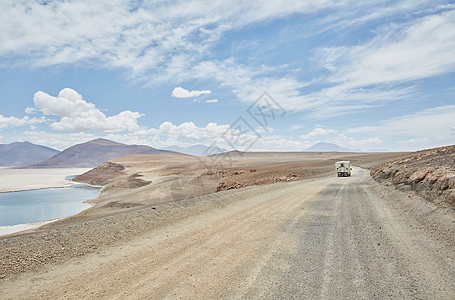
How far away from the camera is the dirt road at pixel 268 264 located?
205 inches

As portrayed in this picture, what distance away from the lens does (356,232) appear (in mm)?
8773

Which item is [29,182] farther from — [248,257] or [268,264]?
[268,264]

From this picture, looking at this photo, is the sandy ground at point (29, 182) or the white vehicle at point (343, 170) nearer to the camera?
the white vehicle at point (343, 170)

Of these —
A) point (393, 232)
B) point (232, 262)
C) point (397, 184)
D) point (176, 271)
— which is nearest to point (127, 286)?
point (176, 271)

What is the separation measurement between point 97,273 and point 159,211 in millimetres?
6639

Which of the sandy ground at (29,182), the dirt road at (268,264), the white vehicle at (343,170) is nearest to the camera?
the dirt road at (268,264)

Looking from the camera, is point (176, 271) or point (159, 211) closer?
point (176, 271)

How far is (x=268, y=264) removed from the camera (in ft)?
21.0

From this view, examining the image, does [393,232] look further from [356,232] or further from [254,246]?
[254,246]

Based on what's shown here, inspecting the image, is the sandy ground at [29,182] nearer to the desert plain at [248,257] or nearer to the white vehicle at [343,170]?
the desert plain at [248,257]

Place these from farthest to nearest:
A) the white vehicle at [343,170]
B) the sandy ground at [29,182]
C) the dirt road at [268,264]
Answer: the sandy ground at [29,182]
the white vehicle at [343,170]
the dirt road at [268,264]

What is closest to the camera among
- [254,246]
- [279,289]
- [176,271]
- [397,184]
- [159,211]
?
[279,289]

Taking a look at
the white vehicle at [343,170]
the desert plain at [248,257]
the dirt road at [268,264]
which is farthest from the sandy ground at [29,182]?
the dirt road at [268,264]

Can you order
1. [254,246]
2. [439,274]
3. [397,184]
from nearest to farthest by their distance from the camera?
[439,274] → [254,246] → [397,184]
